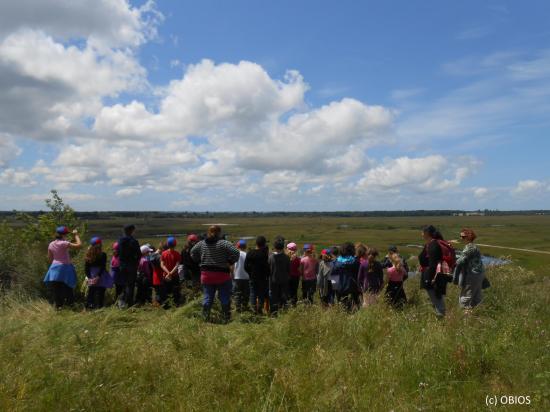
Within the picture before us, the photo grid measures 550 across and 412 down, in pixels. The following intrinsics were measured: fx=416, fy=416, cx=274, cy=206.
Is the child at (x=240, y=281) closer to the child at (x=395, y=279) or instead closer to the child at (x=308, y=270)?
the child at (x=308, y=270)

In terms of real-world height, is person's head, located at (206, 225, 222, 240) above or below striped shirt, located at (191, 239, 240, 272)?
above

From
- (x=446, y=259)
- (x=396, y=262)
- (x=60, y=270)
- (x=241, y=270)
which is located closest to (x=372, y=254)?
(x=396, y=262)

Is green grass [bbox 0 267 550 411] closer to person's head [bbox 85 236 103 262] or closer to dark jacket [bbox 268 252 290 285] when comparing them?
dark jacket [bbox 268 252 290 285]

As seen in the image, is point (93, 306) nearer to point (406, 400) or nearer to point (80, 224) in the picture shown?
point (80, 224)

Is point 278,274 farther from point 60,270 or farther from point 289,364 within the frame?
point 60,270

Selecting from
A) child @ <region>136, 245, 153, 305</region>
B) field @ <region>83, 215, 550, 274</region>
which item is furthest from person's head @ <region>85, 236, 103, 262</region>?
field @ <region>83, 215, 550, 274</region>

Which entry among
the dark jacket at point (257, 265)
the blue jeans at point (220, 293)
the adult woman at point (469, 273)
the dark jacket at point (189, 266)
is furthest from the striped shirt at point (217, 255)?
the adult woman at point (469, 273)

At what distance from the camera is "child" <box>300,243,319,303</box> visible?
9.01 meters

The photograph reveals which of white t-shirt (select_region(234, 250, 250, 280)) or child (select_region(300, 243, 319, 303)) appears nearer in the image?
white t-shirt (select_region(234, 250, 250, 280))

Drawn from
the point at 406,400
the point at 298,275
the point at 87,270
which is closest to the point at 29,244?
the point at 87,270

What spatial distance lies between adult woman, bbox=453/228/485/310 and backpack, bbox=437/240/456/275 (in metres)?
0.15

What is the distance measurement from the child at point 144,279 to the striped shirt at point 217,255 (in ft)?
7.02

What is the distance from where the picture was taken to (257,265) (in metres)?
8.27

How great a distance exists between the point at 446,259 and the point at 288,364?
3.77 m
